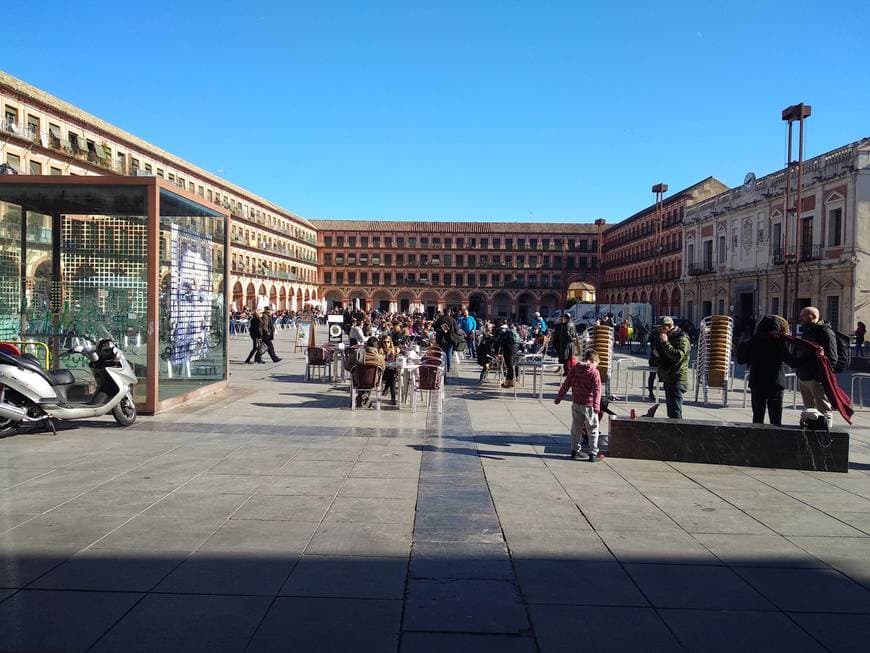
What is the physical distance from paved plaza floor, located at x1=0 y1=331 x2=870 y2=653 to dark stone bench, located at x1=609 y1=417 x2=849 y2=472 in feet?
0.64

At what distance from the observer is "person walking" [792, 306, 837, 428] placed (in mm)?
7832

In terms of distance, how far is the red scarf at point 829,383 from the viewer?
7348 millimetres

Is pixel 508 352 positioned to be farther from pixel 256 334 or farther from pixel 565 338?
pixel 256 334

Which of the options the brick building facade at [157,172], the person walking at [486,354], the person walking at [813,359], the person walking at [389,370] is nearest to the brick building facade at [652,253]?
the brick building facade at [157,172]

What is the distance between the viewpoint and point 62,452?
7109 mm

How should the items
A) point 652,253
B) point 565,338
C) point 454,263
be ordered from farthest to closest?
1. point 454,263
2. point 652,253
3. point 565,338

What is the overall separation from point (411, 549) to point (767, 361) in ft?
17.1

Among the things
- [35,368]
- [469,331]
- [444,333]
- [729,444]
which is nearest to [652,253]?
[469,331]

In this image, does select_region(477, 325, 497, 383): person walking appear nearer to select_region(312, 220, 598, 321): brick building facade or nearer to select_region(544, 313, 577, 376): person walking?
select_region(544, 313, 577, 376): person walking

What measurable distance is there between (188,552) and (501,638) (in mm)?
2100

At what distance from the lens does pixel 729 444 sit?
730 centimetres

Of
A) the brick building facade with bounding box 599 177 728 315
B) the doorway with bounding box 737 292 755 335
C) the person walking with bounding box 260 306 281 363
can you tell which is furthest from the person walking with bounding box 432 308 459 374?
the brick building facade with bounding box 599 177 728 315

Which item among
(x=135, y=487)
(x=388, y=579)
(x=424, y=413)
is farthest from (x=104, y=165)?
(x=388, y=579)

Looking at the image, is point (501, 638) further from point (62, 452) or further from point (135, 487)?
point (62, 452)
